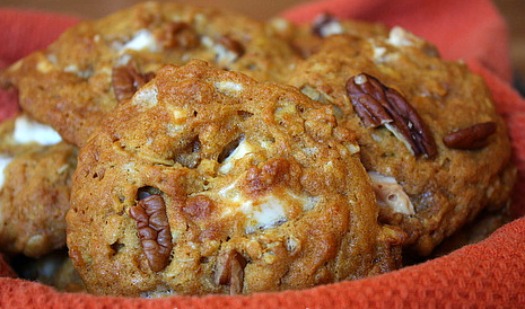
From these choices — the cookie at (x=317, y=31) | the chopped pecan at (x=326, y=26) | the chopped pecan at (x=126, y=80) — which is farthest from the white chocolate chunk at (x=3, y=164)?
the chopped pecan at (x=326, y=26)

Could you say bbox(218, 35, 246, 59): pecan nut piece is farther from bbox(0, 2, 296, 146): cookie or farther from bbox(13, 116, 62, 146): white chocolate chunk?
bbox(13, 116, 62, 146): white chocolate chunk

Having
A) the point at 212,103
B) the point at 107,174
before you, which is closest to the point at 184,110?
the point at 212,103

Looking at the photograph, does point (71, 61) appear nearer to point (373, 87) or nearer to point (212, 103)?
point (212, 103)

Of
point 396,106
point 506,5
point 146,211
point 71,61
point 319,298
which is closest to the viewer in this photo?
point 319,298

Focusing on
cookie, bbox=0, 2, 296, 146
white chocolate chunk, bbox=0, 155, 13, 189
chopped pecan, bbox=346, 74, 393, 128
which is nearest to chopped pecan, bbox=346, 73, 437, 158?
chopped pecan, bbox=346, 74, 393, 128

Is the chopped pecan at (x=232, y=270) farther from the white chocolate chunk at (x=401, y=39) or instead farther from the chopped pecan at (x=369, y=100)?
the white chocolate chunk at (x=401, y=39)
